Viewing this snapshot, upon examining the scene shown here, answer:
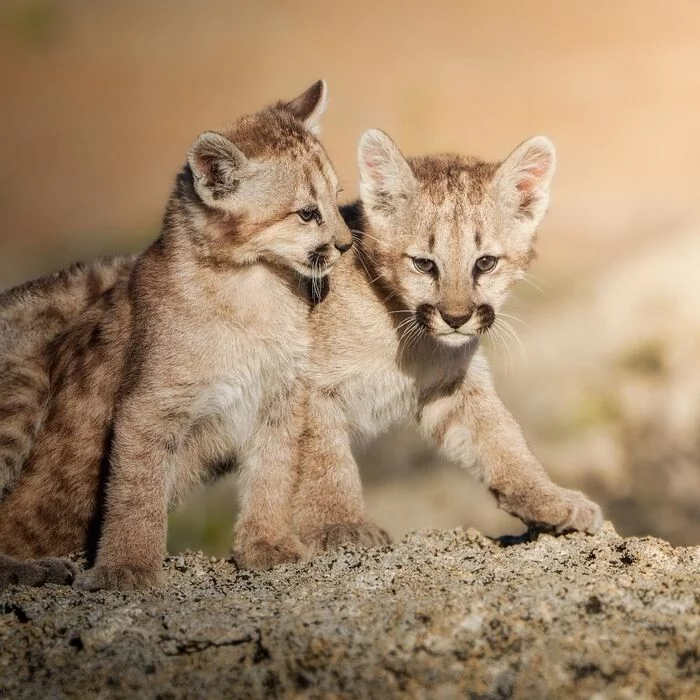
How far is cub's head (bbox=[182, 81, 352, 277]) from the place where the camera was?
20.6 ft

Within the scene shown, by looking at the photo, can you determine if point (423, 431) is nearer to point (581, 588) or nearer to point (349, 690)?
point (581, 588)

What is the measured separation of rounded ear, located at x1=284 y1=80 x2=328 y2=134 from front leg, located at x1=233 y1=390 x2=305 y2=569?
168 centimetres

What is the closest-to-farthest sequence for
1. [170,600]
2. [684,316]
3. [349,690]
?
[349,690]
[170,600]
[684,316]

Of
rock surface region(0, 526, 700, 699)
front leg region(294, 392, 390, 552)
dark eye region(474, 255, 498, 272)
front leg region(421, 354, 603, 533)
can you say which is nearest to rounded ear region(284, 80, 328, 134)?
dark eye region(474, 255, 498, 272)

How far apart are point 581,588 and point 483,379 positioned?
2.36 meters

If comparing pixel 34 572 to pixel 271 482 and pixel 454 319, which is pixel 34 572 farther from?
pixel 454 319

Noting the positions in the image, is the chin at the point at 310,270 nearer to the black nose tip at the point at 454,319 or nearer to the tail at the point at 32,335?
the black nose tip at the point at 454,319

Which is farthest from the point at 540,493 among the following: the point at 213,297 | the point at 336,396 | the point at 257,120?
the point at 257,120

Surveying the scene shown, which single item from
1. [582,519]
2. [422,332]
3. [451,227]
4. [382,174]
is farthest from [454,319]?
[582,519]

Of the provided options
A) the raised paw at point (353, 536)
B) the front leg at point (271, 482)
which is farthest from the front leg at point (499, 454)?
the front leg at point (271, 482)

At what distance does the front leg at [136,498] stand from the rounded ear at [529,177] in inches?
102

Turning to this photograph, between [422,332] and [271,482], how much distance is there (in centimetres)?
127

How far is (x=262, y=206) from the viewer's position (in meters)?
6.34

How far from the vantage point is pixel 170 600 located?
540 cm
